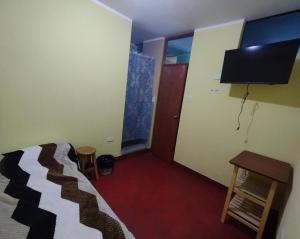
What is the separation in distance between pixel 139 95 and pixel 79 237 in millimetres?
2657

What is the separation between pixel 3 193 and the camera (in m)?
1.25

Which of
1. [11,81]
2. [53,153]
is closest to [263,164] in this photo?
[53,153]

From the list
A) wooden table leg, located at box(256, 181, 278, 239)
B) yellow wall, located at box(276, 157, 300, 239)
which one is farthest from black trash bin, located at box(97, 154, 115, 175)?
yellow wall, located at box(276, 157, 300, 239)

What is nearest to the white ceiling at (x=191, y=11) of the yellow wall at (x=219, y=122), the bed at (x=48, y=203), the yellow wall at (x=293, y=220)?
the yellow wall at (x=219, y=122)

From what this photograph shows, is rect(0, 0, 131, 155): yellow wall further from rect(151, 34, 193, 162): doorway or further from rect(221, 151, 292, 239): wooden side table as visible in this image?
rect(221, 151, 292, 239): wooden side table

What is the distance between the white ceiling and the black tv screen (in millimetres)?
464

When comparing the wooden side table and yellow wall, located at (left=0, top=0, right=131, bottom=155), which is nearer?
the wooden side table

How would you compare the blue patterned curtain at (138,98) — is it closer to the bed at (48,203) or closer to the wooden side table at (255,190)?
the bed at (48,203)

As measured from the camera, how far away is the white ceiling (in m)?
1.82

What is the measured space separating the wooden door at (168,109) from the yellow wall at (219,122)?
0.44ft

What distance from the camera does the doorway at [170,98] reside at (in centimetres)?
301

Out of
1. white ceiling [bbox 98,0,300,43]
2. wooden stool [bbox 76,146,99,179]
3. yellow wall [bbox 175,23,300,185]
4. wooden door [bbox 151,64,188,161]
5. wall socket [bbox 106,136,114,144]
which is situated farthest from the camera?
wooden door [bbox 151,64,188,161]

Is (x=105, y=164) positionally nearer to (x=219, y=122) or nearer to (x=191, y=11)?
(x=219, y=122)

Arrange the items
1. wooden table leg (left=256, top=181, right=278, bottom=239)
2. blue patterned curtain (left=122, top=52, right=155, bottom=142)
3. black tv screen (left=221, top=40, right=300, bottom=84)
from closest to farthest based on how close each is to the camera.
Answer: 1. wooden table leg (left=256, top=181, right=278, bottom=239)
2. black tv screen (left=221, top=40, right=300, bottom=84)
3. blue patterned curtain (left=122, top=52, right=155, bottom=142)
